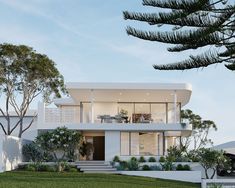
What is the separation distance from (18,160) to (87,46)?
28.4 feet

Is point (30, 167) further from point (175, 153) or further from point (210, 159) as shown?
point (210, 159)

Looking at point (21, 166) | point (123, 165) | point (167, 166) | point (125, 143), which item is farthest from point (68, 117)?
point (167, 166)

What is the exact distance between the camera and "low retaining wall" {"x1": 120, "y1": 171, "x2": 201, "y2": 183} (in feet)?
82.6

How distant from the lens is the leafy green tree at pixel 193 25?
8.09 meters

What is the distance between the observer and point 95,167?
2673 centimetres

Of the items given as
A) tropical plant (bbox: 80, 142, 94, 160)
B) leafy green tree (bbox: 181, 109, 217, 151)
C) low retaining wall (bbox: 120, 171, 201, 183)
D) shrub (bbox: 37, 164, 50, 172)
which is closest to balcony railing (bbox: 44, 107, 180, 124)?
tropical plant (bbox: 80, 142, 94, 160)

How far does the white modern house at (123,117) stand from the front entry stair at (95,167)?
74 cm

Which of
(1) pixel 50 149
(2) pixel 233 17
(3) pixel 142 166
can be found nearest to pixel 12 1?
(1) pixel 50 149

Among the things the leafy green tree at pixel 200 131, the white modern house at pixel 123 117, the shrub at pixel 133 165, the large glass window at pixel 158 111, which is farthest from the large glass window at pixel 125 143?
the leafy green tree at pixel 200 131

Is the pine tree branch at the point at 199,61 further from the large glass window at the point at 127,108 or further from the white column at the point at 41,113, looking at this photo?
the large glass window at the point at 127,108

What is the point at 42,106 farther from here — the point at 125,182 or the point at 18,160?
the point at 125,182

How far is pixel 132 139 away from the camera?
94.6 ft

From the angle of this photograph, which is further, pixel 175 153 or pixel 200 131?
pixel 200 131

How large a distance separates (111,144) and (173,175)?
4.24 m
